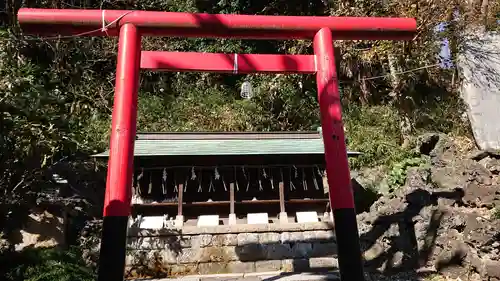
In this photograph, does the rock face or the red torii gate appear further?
the rock face

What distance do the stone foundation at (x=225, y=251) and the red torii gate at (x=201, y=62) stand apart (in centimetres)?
386

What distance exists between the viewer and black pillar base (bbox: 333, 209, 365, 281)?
12.3 feet

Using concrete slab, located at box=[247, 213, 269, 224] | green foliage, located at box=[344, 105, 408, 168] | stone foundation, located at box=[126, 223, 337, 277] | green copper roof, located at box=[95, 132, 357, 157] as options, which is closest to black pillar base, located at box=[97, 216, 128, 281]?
stone foundation, located at box=[126, 223, 337, 277]

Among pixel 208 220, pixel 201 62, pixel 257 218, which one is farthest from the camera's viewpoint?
pixel 257 218

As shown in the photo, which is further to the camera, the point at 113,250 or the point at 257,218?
the point at 257,218

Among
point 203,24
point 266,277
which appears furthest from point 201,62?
point 266,277

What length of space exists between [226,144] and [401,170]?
4.91m

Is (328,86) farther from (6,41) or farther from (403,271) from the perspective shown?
(6,41)

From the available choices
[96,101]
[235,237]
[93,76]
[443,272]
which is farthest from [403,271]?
[93,76]

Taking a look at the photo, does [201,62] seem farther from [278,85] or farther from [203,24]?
[278,85]

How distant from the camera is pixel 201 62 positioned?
15.2ft

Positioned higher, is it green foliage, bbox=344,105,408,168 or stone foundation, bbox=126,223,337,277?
green foliage, bbox=344,105,408,168

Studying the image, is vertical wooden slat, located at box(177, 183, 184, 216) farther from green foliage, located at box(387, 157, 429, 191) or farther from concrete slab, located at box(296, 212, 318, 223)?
green foliage, located at box(387, 157, 429, 191)

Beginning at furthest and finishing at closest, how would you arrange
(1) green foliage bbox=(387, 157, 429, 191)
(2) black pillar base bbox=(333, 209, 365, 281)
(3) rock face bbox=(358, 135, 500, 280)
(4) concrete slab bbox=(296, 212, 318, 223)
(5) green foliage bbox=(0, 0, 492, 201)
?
1. (5) green foliage bbox=(0, 0, 492, 201)
2. (1) green foliage bbox=(387, 157, 429, 191)
3. (4) concrete slab bbox=(296, 212, 318, 223)
4. (3) rock face bbox=(358, 135, 500, 280)
5. (2) black pillar base bbox=(333, 209, 365, 281)
